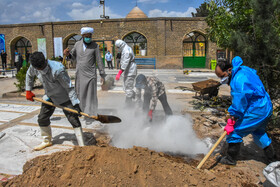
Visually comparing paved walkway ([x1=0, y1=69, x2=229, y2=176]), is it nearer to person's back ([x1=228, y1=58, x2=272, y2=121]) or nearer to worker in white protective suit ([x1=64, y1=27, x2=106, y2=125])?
worker in white protective suit ([x1=64, y1=27, x2=106, y2=125])

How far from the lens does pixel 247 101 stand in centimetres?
285

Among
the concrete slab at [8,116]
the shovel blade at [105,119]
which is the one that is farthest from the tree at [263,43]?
the concrete slab at [8,116]

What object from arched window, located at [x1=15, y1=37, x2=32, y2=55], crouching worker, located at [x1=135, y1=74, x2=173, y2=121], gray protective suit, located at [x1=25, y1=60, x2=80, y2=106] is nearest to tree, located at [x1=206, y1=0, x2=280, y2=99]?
crouching worker, located at [x1=135, y1=74, x2=173, y2=121]

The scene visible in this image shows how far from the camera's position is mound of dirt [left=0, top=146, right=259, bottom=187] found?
2.38 meters

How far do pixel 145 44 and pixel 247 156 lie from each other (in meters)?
18.4

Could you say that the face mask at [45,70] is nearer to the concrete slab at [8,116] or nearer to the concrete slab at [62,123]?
the concrete slab at [62,123]

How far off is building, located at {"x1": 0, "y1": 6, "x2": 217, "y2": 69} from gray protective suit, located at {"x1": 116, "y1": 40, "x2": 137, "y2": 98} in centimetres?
1529

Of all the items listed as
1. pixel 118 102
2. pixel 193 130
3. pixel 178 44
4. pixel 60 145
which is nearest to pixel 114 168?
pixel 60 145

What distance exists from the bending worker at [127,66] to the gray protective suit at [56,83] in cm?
200

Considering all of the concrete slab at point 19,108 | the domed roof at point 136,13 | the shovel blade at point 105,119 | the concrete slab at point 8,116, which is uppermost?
the domed roof at point 136,13

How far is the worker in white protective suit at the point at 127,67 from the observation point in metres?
5.34

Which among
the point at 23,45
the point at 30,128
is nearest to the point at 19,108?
the point at 30,128

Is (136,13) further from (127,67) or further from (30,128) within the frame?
(30,128)

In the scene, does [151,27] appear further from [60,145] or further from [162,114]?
[60,145]
